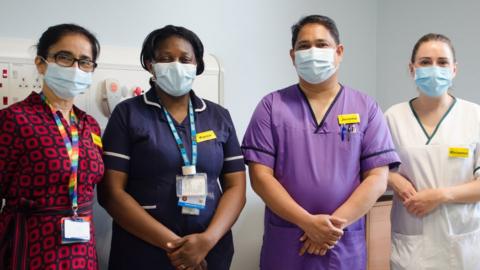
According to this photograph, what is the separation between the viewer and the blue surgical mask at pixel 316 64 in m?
1.83

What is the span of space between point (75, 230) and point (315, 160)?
0.89 metres

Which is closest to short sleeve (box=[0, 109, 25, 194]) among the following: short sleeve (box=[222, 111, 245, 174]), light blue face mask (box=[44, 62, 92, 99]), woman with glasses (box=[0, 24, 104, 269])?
woman with glasses (box=[0, 24, 104, 269])

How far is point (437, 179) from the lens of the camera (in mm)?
1958

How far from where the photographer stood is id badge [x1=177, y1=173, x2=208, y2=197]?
1.72 meters

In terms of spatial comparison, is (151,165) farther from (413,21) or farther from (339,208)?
(413,21)

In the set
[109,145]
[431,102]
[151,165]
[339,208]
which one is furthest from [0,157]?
[431,102]

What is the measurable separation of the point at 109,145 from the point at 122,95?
0.55 meters

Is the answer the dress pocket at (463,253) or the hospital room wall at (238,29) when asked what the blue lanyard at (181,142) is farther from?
the dress pocket at (463,253)

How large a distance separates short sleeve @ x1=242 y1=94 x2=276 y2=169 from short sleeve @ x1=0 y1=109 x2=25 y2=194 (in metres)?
0.82

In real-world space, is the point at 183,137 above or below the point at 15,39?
below

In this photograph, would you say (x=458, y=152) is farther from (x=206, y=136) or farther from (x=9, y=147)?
(x=9, y=147)

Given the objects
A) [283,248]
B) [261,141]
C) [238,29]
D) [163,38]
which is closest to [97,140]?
[163,38]

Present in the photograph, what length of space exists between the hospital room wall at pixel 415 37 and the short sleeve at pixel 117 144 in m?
2.24

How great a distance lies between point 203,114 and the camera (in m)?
1.86
